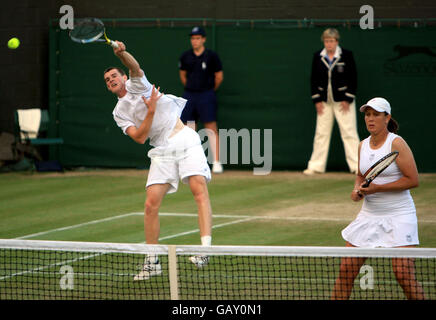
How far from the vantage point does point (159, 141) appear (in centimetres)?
805

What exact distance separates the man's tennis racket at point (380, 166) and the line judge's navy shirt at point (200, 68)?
8.68 metres

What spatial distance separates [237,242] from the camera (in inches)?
365

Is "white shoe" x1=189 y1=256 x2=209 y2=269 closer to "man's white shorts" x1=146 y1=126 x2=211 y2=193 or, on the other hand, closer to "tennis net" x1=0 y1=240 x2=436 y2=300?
"tennis net" x1=0 y1=240 x2=436 y2=300

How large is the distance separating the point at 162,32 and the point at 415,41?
13.9 ft

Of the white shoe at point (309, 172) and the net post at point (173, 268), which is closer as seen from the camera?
the net post at point (173, 268)

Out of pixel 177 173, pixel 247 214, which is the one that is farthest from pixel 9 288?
pixel 247 214

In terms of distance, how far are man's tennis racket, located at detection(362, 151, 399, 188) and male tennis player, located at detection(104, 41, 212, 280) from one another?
195 cm

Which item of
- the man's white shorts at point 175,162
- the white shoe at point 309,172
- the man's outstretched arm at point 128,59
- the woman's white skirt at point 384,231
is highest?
the man's outstretched arm at point 128,59

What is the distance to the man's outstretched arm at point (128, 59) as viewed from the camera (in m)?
7.31

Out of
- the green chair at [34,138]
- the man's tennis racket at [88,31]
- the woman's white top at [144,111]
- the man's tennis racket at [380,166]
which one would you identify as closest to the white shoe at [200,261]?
the woman's white top at [144,111]

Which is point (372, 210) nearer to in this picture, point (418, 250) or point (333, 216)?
point (418, 250)

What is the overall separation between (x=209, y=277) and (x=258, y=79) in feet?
26.7

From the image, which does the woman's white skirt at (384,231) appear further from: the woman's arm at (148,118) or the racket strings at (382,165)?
the woman's arm at (148,118)

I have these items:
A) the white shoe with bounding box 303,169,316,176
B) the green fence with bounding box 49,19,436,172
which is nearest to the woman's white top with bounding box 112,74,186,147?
the white shoe with bounding box 303,169,316,176
